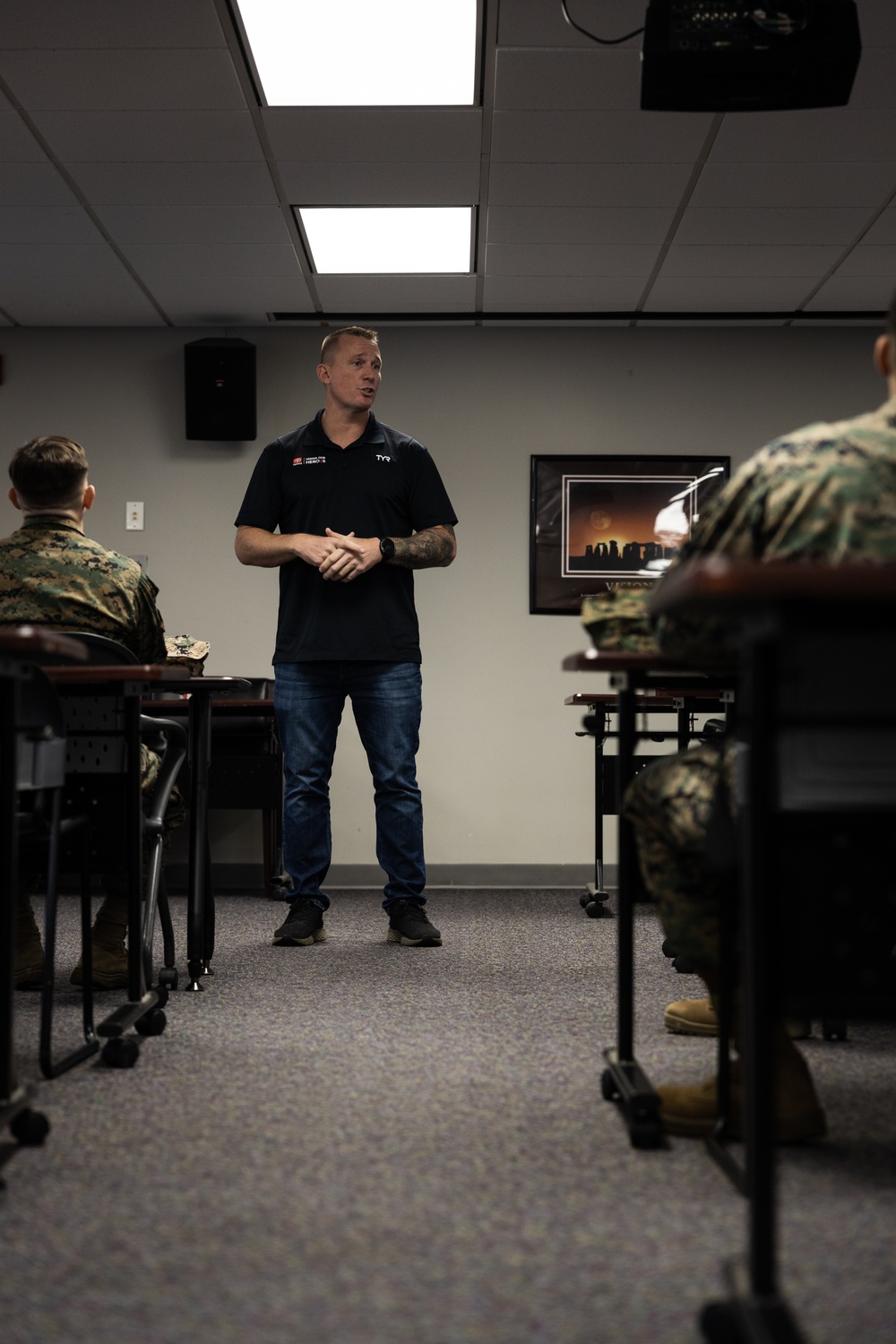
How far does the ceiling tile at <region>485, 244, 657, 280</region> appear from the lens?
429 cm

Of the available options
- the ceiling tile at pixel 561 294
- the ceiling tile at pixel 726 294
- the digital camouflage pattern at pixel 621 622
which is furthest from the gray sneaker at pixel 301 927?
the ceiling tile at pixel 726 294

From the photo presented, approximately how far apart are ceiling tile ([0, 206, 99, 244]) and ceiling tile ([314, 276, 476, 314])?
0.91m

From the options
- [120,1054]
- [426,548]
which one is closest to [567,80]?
[426,548]

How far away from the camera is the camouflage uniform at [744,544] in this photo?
4.23 ft

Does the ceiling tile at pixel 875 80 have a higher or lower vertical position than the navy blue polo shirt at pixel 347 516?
higher

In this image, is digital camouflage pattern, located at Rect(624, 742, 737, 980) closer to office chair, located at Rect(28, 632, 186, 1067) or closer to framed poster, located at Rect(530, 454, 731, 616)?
office chair, located at Rect(28, 632, 186, 1067)

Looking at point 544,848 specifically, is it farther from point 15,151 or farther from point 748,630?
point 748,630

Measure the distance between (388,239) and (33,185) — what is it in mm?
1226

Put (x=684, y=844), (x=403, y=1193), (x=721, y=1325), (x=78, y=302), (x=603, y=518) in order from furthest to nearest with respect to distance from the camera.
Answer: (x=603, y=518) → (x=78, y=302) → (x=684, y=844) → (x=403, y=1193) → (x=721, y=1325)

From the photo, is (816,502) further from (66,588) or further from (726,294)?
(726,294)

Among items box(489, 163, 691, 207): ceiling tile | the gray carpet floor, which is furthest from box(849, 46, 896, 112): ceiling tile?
the gray carpet floor

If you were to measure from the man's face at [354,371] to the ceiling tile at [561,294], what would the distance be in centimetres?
145

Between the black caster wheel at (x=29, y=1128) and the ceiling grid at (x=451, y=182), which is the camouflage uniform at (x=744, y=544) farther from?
the ceiling grid at (x=451, y=182)

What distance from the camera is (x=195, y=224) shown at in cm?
407
